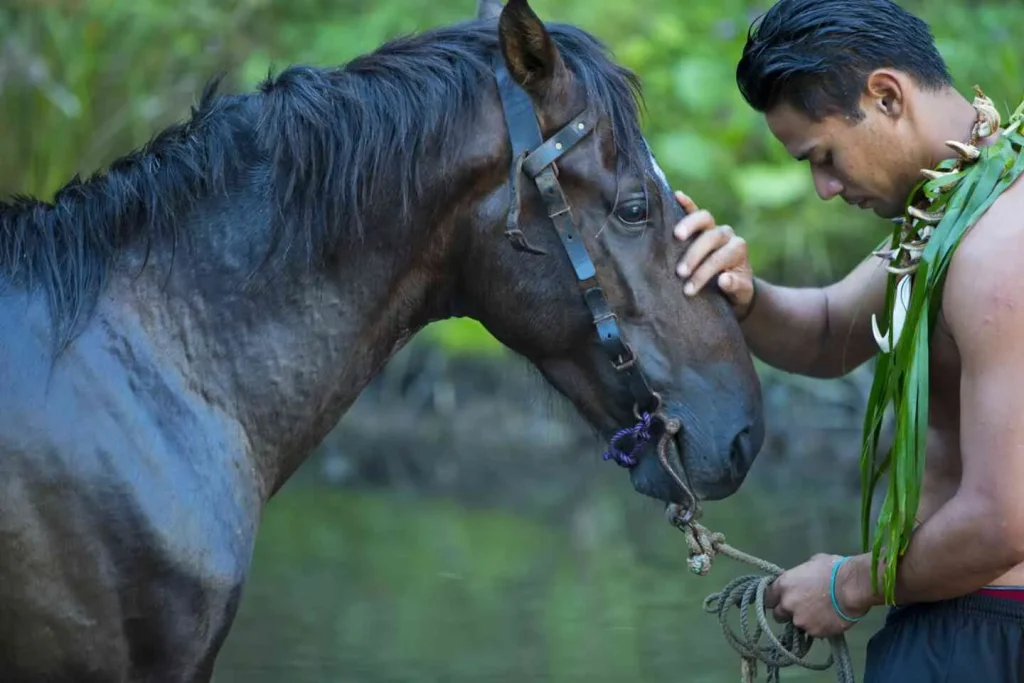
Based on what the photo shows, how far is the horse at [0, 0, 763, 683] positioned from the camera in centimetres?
189

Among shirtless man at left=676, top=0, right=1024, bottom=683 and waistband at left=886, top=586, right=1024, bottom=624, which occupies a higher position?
shirtless man at left=676, top=0, right=1024, bottom=683

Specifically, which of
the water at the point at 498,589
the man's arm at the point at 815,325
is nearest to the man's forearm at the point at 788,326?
the man's arm at the point at 815,325

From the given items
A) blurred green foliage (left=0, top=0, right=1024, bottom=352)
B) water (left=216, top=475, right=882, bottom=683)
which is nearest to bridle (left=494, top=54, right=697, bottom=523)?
water (left=216, top=475, right=882, bottom=683)

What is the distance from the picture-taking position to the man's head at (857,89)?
2104 millimetres

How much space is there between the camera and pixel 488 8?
2381 mm

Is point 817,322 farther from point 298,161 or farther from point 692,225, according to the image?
point 298,161

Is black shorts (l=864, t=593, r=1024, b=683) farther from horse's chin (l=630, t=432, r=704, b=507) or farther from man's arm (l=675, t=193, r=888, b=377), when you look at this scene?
man's arm (l=675, t=193, r=888, b=377)

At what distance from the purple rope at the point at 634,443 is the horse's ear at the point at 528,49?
562mm

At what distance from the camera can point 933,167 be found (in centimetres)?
213

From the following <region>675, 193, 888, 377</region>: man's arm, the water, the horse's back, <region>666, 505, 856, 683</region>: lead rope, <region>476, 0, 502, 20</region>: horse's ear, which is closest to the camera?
the horse's back

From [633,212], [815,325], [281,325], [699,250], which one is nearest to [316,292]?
[281,325]

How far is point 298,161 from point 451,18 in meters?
6.74

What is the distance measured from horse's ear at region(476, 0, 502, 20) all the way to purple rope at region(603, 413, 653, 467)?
77 cm

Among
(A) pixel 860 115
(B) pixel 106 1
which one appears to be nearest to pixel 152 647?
(A) pixel 860 115
